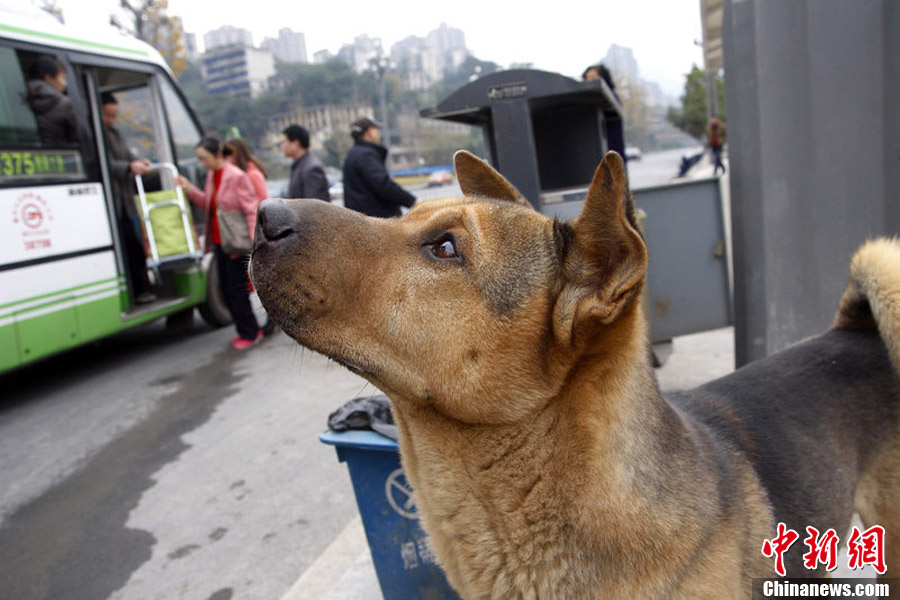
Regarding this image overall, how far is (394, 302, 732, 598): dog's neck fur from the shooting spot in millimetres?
1824

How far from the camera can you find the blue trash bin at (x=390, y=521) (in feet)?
9.02

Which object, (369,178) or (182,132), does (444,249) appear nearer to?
(369,178)

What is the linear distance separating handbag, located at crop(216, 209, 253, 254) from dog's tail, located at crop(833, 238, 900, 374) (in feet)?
20.9

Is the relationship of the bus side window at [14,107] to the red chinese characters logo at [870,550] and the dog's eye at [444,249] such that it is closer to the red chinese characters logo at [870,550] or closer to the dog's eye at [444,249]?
the dog's eye at [444,249]

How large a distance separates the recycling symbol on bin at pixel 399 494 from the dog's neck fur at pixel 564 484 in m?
0.75

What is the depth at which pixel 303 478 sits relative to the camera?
4766 millimetres

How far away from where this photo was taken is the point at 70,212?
23.6ft

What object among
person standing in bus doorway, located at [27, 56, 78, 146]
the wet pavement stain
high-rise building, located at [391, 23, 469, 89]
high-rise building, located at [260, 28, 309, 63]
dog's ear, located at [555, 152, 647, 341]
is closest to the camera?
dog's ear, located at [555, 152, 647, 341]

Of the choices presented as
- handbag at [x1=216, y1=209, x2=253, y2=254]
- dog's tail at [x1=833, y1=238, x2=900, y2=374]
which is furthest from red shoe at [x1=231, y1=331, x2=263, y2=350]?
dog's tail at [x1=833, y1=238, x2=900, y2=374]

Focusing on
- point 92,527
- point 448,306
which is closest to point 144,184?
point 92,527

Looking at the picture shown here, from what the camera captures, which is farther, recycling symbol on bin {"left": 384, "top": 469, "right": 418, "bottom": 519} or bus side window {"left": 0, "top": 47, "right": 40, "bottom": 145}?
bus side window {"left": 0, "top": 47, "right": 40, "bottom": 145}

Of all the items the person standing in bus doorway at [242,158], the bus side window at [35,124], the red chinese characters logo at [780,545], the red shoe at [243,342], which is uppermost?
the bus side window at [35,124]

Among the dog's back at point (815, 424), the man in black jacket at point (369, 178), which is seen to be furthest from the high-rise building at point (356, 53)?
the dog's back at point (815, 424)

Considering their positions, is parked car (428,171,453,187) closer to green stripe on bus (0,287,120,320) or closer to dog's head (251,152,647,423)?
green stripe on bus (0,287,120,320)
